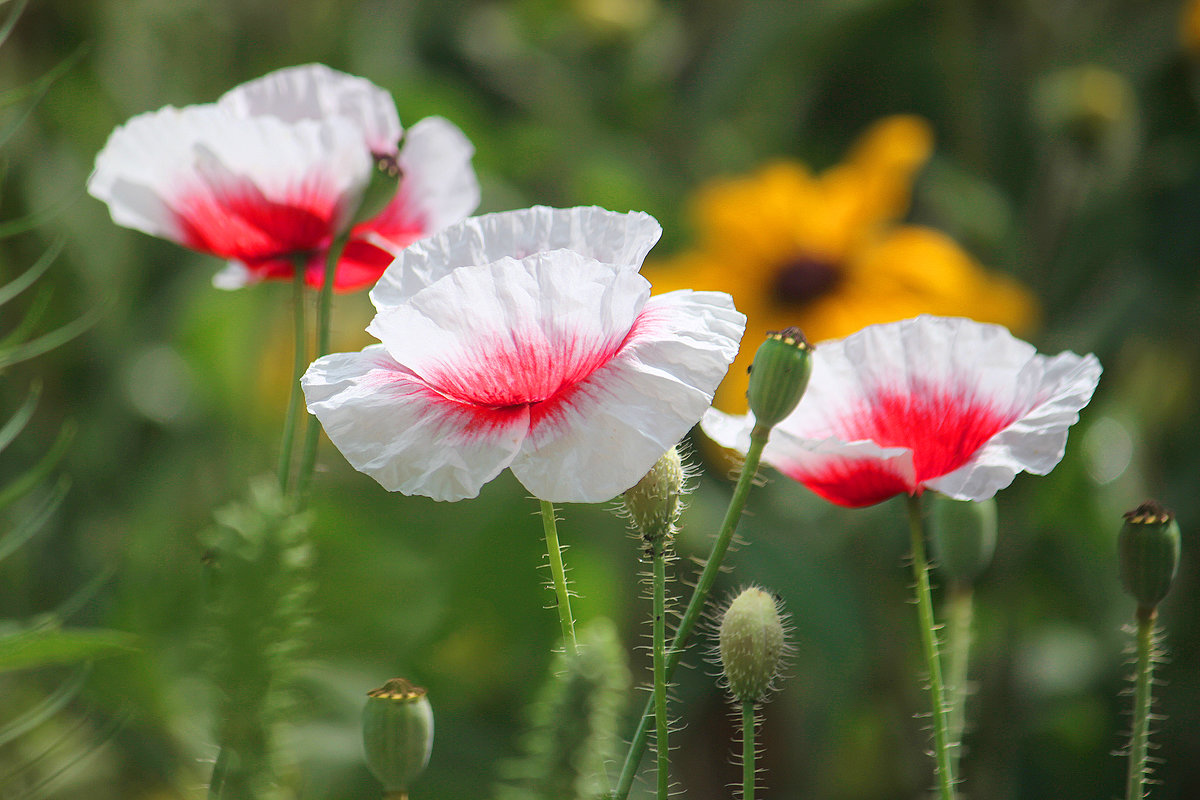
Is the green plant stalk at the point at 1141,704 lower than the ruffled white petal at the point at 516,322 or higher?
lower

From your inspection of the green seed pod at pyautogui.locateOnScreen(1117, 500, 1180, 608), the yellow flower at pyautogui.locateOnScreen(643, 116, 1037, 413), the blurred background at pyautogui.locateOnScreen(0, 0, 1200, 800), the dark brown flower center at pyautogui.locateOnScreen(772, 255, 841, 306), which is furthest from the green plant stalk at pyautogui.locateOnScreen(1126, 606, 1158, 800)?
the dark brown flower center at pyautogui.locateOnScreen(772, 255, 841, 306)

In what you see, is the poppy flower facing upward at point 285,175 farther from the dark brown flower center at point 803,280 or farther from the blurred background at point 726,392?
the dark brown flower center at point 803,280

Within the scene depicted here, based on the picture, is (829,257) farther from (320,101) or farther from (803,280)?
(320,101)

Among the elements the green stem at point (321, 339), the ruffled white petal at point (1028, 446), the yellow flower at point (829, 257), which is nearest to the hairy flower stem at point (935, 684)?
the ruffled white petal at point (1028, 446)

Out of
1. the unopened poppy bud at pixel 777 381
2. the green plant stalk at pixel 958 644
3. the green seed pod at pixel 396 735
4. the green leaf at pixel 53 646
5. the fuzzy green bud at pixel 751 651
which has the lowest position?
the green seed pod at pixel 396 735

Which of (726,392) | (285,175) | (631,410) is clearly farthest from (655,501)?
(726,392)

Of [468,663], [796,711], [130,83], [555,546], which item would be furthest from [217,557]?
[130,83]

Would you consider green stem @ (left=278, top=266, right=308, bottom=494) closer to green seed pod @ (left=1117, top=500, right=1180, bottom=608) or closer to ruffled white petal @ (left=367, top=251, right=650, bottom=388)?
ruffled white petal @ (left=367, top=251, right=650, bottom=388)
